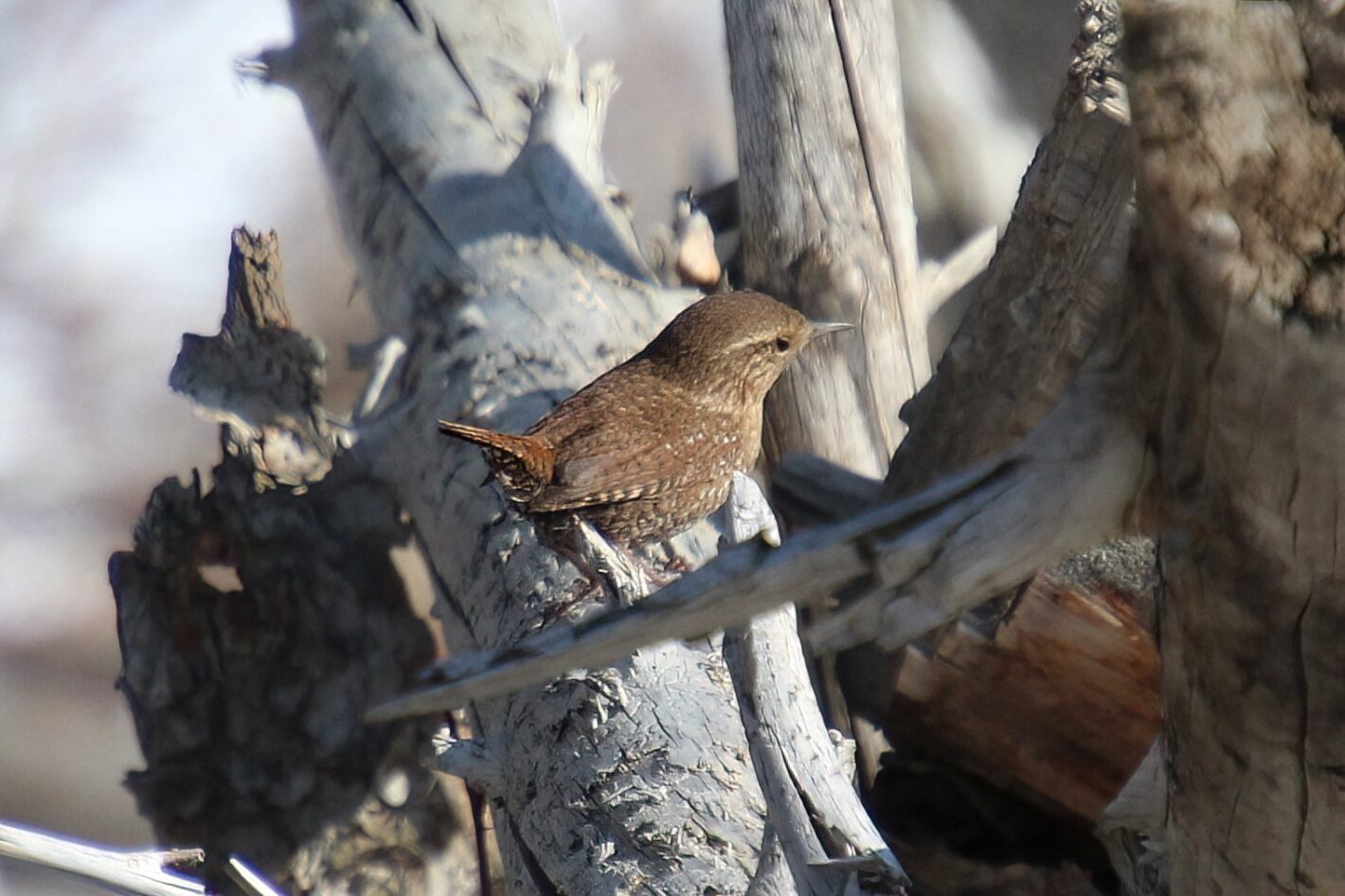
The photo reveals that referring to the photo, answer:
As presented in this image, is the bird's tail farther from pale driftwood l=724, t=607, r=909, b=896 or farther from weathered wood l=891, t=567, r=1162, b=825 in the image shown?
weathered wood l=891, t=567, r=1162, b=825

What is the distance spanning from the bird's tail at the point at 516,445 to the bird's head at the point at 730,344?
511mm

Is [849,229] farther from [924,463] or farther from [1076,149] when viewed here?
[1076,149]

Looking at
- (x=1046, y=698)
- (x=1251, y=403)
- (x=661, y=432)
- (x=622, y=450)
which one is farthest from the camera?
(x=1046, y=698)

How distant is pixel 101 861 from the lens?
2.82m

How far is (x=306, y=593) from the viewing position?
395 centimetres

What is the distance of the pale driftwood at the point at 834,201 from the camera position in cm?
373

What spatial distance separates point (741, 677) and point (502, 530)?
4.68 ft

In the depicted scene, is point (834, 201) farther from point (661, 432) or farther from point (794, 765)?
point (794, 765)

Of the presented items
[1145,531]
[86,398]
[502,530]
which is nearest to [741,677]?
[1145,531]

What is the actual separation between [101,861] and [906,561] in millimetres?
2359

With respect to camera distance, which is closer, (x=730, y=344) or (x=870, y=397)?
(x=730, y=344)

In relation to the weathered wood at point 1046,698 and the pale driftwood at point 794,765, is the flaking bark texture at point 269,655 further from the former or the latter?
the pale driftwood at point 794,765

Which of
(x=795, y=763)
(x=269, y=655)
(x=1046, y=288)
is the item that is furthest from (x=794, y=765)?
(x=269, y=655)

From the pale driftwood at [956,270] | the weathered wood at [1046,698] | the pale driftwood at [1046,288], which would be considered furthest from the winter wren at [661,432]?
the pale driftwood at [956,270]
